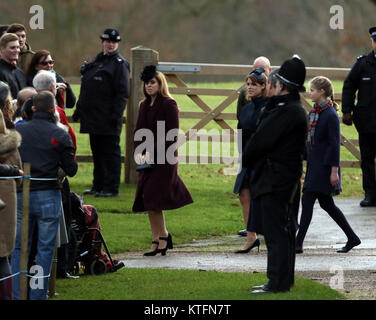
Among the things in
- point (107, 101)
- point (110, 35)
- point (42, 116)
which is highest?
point (110, 35)

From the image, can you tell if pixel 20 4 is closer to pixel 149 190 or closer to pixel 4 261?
pixel 149 190

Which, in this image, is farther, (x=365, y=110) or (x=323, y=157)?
(x=365, y=110)

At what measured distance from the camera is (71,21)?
3189 centimetres

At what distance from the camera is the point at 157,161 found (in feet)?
35.0

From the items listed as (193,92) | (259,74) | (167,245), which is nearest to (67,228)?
(167,245)

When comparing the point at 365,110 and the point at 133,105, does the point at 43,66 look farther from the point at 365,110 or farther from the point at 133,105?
the point at 365,110

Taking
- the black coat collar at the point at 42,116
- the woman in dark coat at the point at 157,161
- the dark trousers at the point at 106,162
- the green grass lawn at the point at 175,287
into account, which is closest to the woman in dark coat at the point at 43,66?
the woman in dark coat at the point at 157,161

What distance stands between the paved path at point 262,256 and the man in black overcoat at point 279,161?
153 centimetres

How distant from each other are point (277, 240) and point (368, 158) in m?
6.70

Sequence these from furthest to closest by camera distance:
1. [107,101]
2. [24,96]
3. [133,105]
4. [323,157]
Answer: [133,105] → [107,101] → [323,157] → [24,96]

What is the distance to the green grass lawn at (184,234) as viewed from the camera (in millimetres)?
8281

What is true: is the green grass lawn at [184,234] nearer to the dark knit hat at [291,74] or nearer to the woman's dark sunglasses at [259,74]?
the dark knit hat at [291,74]

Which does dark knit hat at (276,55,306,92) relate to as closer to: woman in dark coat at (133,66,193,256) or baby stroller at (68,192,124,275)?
baby stroller at (68,192,124,275)
